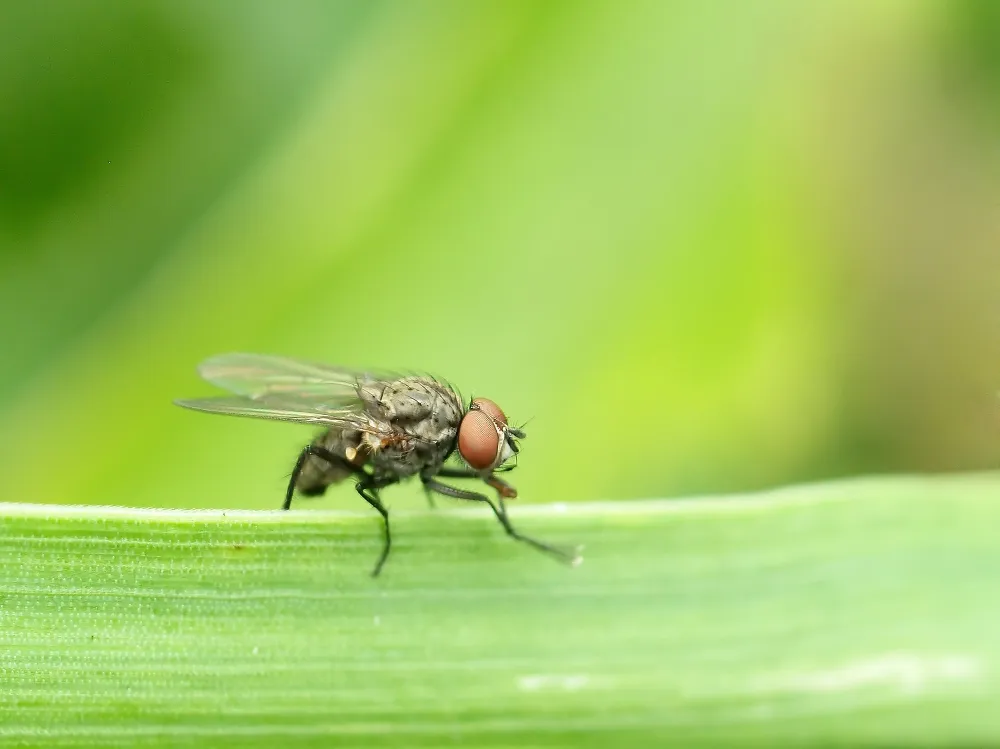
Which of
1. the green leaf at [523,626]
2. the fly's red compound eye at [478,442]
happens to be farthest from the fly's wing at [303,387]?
the green leaf at [523,626]

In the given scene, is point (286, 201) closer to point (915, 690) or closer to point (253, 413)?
point (253, 413)

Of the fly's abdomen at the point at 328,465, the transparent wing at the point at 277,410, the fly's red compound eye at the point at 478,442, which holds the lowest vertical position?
the fly's abdomen at the point at 328,465

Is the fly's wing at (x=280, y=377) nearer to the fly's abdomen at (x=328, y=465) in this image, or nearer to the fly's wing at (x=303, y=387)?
the fly's wing at (x=303, y=387)

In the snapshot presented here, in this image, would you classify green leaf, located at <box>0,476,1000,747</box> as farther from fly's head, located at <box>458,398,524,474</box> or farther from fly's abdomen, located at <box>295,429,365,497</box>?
fly's abdomen, located at <box>295,429,365,497</box>

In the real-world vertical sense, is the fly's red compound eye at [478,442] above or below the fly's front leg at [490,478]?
above

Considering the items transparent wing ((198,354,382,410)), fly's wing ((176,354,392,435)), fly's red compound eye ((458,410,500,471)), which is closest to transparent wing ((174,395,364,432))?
fly's wing ((176,354,392,435))

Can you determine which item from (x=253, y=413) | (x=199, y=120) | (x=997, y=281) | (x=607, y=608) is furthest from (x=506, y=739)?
(x=997, y=281)
